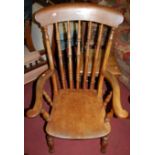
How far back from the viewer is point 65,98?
1420 mm

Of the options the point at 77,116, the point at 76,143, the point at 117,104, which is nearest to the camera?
the point at 117,104

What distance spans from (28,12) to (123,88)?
106 centimetres

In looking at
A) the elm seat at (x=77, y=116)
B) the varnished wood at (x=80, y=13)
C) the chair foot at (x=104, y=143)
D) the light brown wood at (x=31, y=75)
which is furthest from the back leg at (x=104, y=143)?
the light brown wood at (x=31, y=75)

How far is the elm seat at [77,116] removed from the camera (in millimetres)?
1209

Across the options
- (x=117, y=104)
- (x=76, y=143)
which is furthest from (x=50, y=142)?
(x=117, y=104)

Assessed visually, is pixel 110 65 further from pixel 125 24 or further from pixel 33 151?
pixel 33 151

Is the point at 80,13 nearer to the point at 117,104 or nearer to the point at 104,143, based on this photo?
the point at 117,104

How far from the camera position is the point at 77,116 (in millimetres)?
1296

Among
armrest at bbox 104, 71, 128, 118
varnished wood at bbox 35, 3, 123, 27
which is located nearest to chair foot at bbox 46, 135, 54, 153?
armrest at bbox 104, 71, 128, 118

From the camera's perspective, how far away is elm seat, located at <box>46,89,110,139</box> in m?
1.21

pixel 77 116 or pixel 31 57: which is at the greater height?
pixel 31 57

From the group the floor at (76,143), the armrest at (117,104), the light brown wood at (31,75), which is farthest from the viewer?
the light brown wood at (31,75)

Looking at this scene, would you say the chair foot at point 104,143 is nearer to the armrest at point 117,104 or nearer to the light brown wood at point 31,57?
the armrest at point 117,104

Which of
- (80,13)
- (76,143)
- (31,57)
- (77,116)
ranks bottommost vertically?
(76,143)
